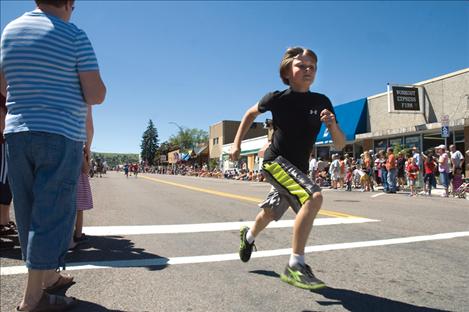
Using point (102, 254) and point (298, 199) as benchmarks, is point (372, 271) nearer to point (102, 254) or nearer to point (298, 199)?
point (298, 199)

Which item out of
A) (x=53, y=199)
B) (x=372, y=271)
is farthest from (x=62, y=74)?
(x=372, y=271)

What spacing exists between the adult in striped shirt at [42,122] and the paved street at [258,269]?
76cm

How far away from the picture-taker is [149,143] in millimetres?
155750

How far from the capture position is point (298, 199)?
3.41m

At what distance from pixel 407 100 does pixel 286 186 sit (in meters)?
22.5

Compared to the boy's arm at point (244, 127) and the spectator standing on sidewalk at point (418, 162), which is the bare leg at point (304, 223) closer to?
the boy's arm at point (244, 127)

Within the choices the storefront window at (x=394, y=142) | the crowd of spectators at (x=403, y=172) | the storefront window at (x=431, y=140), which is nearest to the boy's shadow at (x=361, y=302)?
the crowd of spectators at (x=403, y=172)

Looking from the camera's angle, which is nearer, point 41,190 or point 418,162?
point 41,190

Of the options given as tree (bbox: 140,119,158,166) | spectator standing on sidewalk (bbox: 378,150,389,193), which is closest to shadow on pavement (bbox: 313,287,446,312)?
spectator standing on sidewalk (bbox: 378,150,389,193)

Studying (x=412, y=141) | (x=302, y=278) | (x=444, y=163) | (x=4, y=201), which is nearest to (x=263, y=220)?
(x=302, y=278)

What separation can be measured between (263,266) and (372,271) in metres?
1.03

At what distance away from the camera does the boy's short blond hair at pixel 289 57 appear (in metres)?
3.67

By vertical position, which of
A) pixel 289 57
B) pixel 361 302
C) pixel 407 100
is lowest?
pixel 361 302

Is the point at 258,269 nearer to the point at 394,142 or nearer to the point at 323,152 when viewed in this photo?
the point at 394,142
